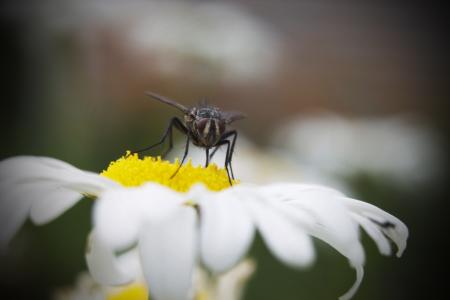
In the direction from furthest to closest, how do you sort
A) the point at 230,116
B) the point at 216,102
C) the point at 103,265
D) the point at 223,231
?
1. the point at 216,102
2. the point at 230,116
3. the point at 103,265
4. the point at 223,231

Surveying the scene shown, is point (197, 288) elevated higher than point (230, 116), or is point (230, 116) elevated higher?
point (230, 116)

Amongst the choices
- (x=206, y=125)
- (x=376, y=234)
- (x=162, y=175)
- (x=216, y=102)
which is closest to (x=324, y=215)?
(x=376, y=234)

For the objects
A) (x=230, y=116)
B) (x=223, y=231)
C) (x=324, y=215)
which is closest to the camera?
(x=223, y=231)

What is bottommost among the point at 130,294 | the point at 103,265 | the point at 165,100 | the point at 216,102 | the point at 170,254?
the point at 216,102

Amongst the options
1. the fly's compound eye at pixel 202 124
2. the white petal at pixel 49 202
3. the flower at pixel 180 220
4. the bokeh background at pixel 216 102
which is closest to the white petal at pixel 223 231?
the flower at pixel 180 220

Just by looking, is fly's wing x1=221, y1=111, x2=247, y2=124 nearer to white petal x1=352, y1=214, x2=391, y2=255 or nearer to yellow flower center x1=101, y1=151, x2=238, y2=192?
yellow flower center x1=101, y1=151, x2=238, y2=192

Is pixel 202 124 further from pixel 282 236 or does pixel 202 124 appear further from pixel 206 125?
pixel 282 236

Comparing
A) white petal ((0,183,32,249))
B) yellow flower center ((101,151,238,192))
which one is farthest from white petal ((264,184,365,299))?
white petal ((0,183,32,249))
